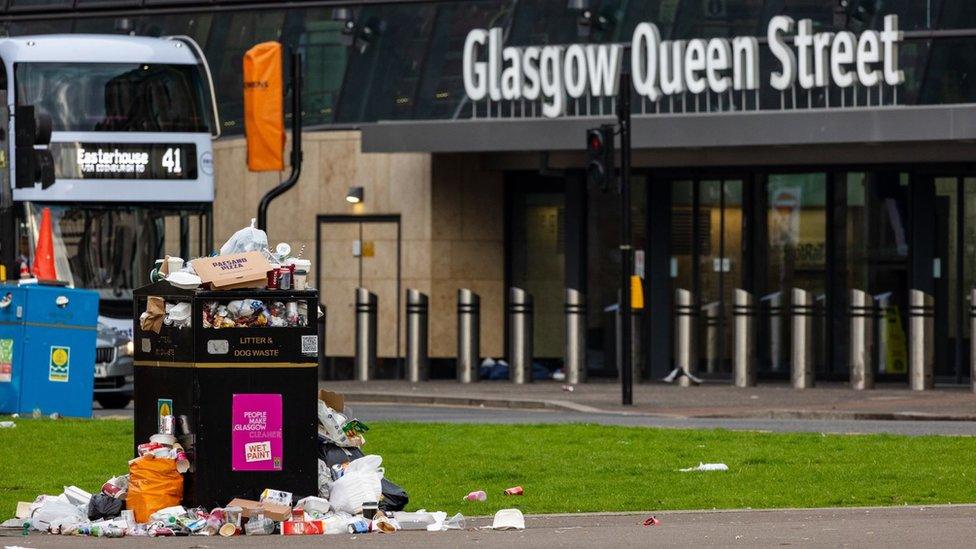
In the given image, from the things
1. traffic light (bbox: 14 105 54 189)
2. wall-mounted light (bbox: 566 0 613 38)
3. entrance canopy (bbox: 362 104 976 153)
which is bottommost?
traffic light (bbox: 14 105 54 189)

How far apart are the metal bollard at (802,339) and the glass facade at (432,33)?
2.61m

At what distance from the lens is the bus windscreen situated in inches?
963

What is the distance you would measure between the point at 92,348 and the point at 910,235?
11.9 meters

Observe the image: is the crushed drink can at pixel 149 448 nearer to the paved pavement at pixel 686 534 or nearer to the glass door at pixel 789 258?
the paved pavement at pixel 686 534

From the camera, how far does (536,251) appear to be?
30.2 meters

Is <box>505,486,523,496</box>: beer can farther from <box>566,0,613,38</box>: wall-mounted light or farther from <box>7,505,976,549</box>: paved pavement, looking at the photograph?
<box>566,0,613,38</box>: wall-mounted light

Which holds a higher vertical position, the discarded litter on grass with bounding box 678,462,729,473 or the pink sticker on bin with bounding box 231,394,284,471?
the pink sticker on bin with bounding box 231,394,284,471

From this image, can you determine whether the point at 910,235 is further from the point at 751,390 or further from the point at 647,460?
the point at 647,460

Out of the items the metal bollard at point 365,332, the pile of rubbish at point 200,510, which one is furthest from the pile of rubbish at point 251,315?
the metal bollard at point 365,332

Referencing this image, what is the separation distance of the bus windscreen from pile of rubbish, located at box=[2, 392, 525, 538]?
13854mm

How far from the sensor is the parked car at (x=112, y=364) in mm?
23016

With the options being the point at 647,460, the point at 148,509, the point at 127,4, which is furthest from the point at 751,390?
the point at 148,509

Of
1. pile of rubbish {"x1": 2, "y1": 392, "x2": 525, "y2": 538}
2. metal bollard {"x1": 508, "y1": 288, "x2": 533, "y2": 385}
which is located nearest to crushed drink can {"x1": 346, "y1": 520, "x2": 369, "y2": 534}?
pile of rubbish {"x1": 2, "y1": 392, "x2": 525, "y2": 538}

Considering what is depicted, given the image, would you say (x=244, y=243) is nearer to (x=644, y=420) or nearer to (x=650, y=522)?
(x=650, y=522)
